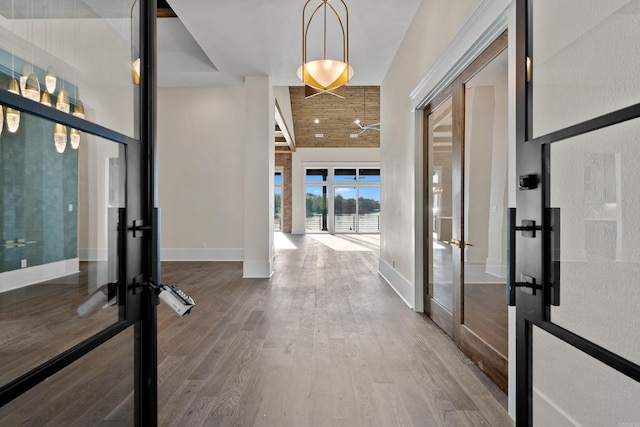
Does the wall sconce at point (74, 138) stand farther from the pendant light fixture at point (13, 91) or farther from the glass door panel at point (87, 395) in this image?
the glass door panel at point (87, 395)

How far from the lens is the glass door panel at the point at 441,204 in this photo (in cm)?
290

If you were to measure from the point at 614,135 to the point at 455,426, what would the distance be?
4.81 ft

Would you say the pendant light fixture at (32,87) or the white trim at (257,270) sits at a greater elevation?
the pendant light fixture at (32,87)

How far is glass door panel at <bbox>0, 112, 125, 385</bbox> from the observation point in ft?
2.42

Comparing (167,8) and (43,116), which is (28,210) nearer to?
(43,116)

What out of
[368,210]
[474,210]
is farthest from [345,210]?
[474,210]

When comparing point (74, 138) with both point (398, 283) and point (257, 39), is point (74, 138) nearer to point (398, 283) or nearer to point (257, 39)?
point (257, 39)

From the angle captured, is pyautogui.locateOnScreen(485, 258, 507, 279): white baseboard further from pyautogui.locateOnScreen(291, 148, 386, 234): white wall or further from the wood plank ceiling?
pyautogui.locateOnScreen(291, 148, 386, 234): white wall

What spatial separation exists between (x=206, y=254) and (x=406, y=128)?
183 inches

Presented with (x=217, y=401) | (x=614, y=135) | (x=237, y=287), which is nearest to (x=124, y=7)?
(x=614, y=135)

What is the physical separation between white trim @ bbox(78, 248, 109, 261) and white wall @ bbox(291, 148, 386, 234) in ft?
41.3

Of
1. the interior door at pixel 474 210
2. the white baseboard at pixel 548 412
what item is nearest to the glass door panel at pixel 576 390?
the white baseboard at pixel 548 412

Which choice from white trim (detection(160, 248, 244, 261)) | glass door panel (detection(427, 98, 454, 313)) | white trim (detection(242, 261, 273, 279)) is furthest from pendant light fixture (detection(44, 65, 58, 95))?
white trim (detection(160, 248, 244, 261))

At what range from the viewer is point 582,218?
3.83ft
